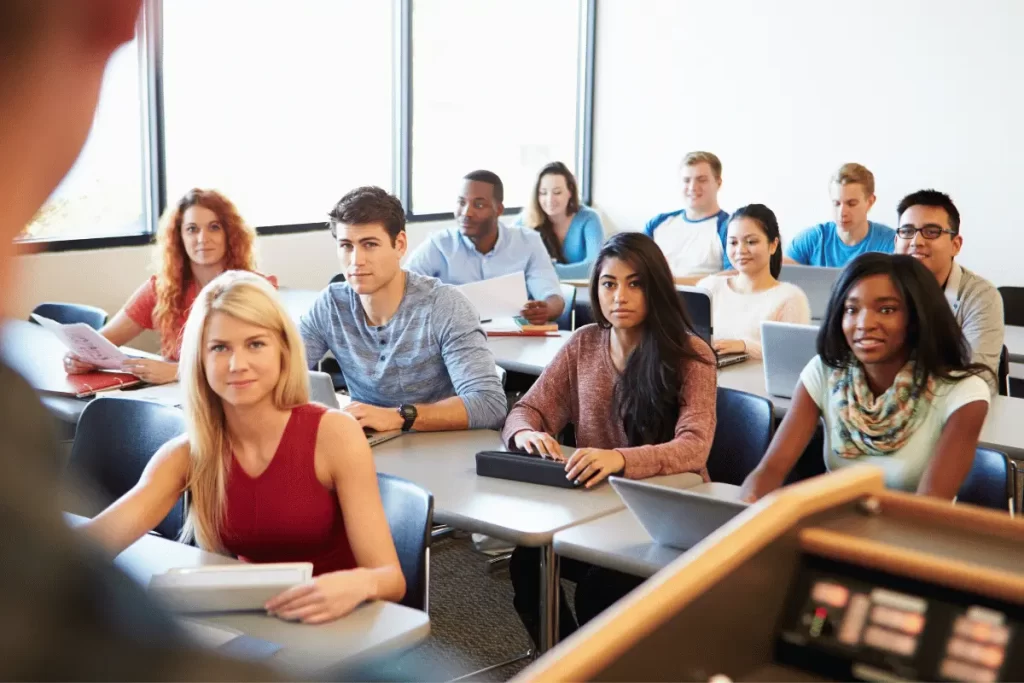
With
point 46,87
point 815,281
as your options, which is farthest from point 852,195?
point 46,87

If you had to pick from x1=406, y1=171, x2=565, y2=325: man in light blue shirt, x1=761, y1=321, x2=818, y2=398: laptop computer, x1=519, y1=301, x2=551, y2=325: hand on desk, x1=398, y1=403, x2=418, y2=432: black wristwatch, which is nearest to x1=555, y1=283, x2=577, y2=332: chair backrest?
x1=406, y1=171, x2=565, y2=325: man in light blue shirt

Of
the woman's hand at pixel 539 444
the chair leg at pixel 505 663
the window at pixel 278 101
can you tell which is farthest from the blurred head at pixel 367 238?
the window at pixel 278 101

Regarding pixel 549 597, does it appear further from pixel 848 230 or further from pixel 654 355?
pixel 848 230

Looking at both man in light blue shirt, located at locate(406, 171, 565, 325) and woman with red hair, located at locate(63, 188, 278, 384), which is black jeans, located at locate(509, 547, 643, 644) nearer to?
woman with red hair, located at locate(63, 188, 278, 384)

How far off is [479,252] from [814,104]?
283cm

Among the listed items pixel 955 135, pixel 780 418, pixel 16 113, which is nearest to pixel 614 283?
pixel 780 418

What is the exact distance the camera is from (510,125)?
6.93 m

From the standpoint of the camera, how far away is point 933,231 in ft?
11.7

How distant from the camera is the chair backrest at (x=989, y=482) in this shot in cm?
230

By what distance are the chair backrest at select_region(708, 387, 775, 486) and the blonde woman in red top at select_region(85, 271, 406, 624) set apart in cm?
107

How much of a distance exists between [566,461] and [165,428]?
0.93m

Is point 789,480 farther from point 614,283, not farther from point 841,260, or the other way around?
point 841,260

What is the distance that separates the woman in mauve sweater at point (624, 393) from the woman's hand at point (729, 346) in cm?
99

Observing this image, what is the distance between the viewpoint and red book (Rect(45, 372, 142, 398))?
3.11 metres
